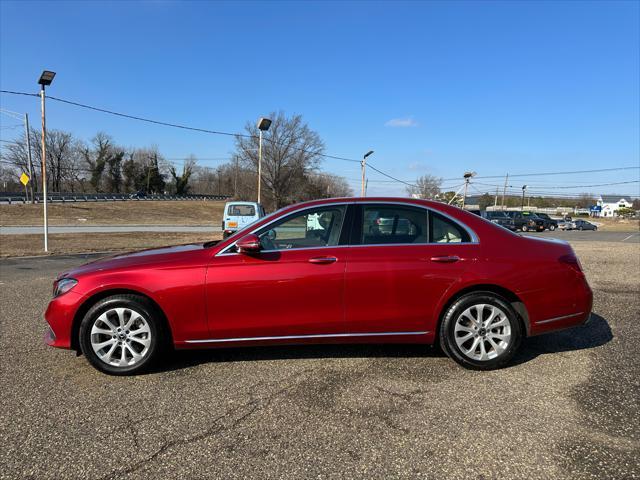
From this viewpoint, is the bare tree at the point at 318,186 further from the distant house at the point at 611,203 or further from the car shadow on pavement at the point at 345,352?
the distant house at the point at 611,203

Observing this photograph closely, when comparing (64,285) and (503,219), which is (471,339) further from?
(503,219)

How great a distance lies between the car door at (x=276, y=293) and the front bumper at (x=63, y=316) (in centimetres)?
116

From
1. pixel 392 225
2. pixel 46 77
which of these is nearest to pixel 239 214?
pixel 46 77

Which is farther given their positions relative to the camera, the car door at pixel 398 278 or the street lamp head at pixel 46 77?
the street lamp head at pixel 46 77

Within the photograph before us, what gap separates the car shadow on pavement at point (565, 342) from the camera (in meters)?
4.18

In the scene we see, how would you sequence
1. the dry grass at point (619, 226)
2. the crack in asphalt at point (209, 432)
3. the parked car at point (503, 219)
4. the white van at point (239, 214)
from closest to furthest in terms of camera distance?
1. the crack in asphalt at point (209, 432)
2. the white van at point (239, 214)
3. the parked car at point (503, 219)
4. the dry grass at point (619, 226)

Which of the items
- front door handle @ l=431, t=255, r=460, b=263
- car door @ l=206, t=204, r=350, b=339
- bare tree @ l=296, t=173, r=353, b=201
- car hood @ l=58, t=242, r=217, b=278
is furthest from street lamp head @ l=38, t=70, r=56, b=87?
bare tree @ l=296, t=173, r=353, b=201

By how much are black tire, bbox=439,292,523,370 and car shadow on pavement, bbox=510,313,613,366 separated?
28cm

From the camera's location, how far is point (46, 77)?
14.3 m

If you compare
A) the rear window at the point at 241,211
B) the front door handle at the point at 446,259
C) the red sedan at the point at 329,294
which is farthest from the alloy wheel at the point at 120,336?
the rear window at the point at 241,211

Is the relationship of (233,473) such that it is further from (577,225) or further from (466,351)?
(577,225)

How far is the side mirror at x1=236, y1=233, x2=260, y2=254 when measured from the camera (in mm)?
3564

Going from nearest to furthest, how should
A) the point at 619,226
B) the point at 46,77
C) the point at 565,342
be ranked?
the point at 565,342
the point at 46,77
the point at 619,226

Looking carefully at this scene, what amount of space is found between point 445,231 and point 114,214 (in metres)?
46.7
